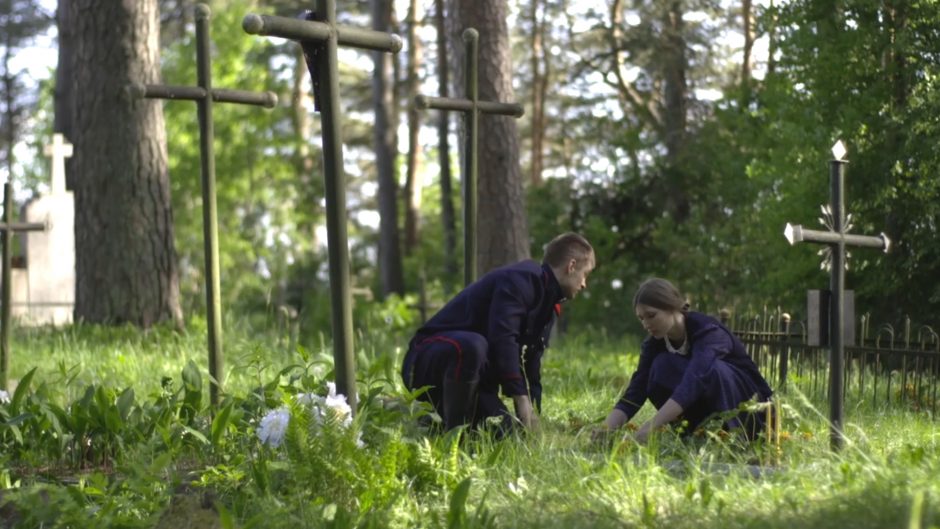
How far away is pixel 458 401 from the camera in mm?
6469

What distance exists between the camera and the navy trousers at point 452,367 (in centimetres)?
645

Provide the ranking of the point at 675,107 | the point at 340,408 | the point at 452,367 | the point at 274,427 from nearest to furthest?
the point at 274,427
the point at 340,408
the point at 452,367
the point at 675,107

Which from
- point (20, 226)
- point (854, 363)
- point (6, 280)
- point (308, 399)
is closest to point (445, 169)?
point (854, 363)

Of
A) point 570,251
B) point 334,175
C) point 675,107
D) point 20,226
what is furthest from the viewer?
point 675,107

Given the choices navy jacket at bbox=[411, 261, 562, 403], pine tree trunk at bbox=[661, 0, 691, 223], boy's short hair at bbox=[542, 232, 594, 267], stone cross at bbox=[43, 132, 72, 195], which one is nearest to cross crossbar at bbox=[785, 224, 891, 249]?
boy's short hair at bbox=[542, 232, 594, 267]

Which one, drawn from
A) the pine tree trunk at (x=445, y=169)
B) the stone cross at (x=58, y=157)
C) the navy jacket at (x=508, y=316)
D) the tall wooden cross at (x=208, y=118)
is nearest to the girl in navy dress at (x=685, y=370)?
the navy jacket at (x=508, y=316)

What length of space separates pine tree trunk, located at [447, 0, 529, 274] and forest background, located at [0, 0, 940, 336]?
0.04 meters

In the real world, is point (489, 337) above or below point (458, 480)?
above

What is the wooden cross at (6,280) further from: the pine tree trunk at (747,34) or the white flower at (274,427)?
the pine tree trunk at (747,34)

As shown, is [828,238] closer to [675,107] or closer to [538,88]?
[675,107]

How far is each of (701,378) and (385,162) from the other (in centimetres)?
1656

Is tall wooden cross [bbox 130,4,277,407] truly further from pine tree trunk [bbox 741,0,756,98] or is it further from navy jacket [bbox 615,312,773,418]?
pine tree trunk [bbox 741,0,756,98]

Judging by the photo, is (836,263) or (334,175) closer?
(334,175)

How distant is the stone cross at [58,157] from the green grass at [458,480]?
500 inches
